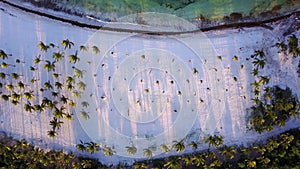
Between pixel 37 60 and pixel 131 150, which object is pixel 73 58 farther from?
pixel 131 150

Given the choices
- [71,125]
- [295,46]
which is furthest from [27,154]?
[295,46]

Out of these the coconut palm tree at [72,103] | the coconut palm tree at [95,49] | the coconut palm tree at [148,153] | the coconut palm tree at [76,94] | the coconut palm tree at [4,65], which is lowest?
the coconut palm tree at [148,153]

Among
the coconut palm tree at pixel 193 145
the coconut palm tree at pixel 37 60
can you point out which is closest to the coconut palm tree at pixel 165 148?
the coconut palm tree at pixel 193 145

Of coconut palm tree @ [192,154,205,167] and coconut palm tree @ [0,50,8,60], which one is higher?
coconut palm tree @ [0,50,8,60]

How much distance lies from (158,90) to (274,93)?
438cm

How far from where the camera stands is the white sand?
49.2 feet

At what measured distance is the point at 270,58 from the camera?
1500cm

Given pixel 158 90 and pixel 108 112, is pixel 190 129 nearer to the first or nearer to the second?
pixel 158 90

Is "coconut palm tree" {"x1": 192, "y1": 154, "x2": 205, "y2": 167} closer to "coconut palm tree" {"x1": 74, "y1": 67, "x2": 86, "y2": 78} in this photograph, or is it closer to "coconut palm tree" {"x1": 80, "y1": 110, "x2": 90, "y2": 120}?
"coconut palm tree" {"x1": 80, "y1": 110, "x2": 90, "y2": 120}

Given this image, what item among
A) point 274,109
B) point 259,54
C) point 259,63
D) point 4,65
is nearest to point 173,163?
point 274,109

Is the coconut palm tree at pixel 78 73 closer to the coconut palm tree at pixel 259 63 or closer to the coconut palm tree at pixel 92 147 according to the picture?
the coconut palm tree at pixel 92 147

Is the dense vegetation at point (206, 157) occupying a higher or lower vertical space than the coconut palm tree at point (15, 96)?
lower

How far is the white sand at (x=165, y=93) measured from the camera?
591 inches

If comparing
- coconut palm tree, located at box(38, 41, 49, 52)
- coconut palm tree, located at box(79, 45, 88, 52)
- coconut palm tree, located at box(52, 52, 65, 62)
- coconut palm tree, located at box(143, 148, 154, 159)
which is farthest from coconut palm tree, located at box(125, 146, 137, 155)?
coconut palm tree, located at box(38, 41, 49, 52)
